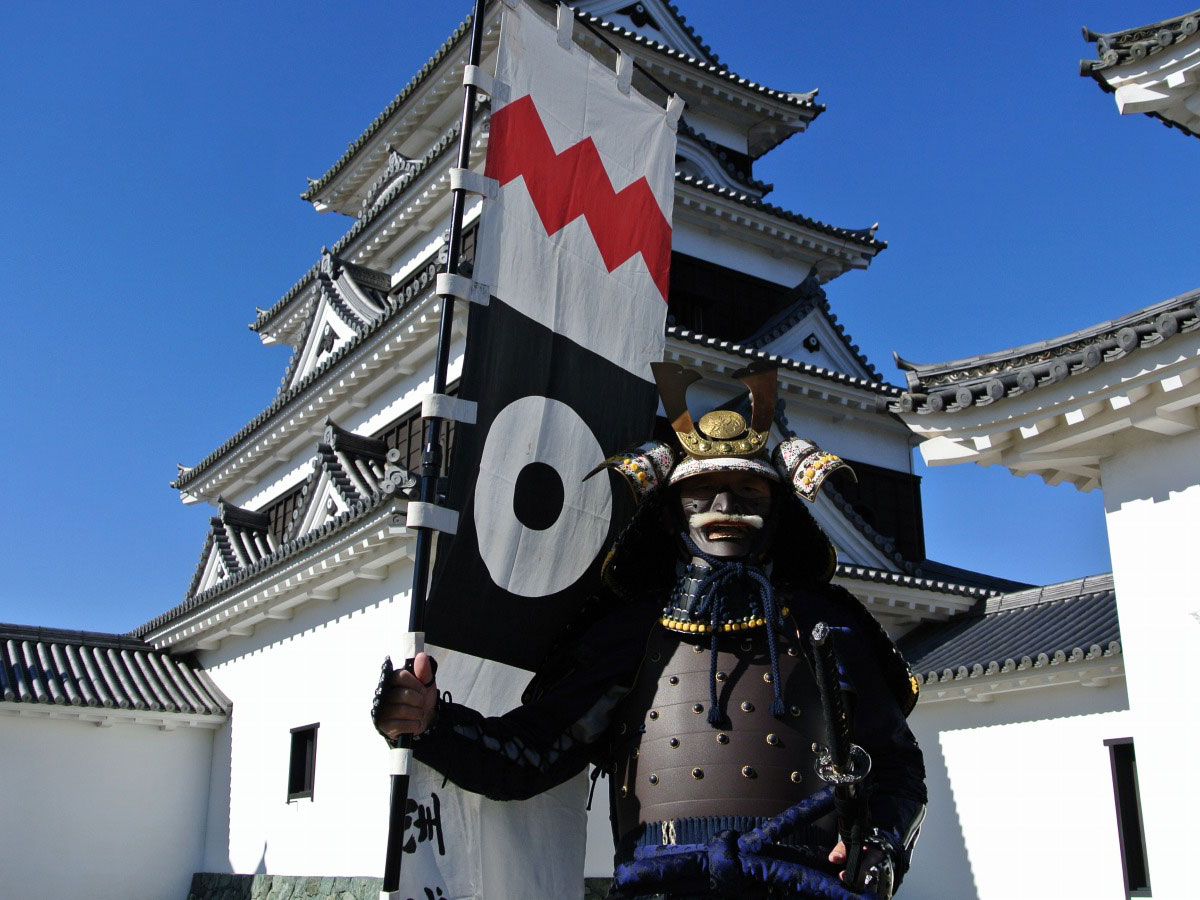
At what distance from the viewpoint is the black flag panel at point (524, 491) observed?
3795mm

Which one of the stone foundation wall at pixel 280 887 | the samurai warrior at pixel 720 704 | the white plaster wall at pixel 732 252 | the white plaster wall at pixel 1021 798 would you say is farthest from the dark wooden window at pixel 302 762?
the samurai warrior at pixel 720 704

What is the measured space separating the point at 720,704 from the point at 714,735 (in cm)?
11

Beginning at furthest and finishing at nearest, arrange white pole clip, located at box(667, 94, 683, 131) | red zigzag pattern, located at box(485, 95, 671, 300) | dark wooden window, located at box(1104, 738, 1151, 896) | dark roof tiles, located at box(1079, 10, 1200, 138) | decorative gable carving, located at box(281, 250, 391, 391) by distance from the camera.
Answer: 1. decorative gable carving, located at box(281, 250, 391, 391)
2. dark wooden window, located at box(1104, 738, 1151, 896)
3. dark roof tiles, located at box(1079, 10, 1200, 138)
4. white pole clip, located at box(667, 94, 683, 131)
5. red zigzag pattern, located at box(485, 95, 671, 300)

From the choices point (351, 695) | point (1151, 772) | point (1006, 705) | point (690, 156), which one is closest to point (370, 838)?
point (351, 695)

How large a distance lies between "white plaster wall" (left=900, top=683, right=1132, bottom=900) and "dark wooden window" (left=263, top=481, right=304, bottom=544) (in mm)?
10238

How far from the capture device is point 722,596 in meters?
3.90

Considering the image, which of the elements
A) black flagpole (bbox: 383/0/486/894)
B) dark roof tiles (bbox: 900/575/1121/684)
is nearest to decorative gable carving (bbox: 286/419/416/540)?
dark roof tiles (bbox: 900/575/1121/684)

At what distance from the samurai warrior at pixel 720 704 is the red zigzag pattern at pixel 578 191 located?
0.73m

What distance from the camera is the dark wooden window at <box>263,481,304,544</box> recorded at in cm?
1770

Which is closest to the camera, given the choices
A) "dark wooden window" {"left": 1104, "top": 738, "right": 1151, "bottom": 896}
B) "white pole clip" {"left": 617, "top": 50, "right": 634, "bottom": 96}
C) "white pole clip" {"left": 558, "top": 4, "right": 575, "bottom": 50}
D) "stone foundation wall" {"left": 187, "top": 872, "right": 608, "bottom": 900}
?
"white pole clip" {"left": 558, "top": 4, "right": 575, "bottom": 50}

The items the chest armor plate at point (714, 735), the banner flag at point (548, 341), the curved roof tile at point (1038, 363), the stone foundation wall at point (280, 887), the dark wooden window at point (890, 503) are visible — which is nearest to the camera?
the chest armor plate at point (714, 735)

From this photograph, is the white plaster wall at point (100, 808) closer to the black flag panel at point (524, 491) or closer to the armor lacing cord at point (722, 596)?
the black flag panel at point (524, 491)

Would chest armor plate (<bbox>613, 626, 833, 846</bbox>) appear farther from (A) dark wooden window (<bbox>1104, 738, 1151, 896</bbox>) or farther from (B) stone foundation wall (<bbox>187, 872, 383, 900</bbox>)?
(B) stone foundation wall (<bbox>187, 872, 383, 900</bbox>)

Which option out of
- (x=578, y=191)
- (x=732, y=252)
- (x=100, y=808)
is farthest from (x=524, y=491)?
(x=100, y=808)
